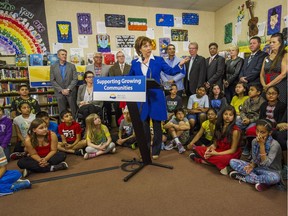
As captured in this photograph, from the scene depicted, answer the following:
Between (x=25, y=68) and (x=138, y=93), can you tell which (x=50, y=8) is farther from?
(x=138, y=93)

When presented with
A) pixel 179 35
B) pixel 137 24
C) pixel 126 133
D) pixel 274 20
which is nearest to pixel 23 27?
pixel 137 24

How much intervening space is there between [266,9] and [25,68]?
Answer: 15.8 ft

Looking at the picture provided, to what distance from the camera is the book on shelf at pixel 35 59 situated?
3981 millimetres

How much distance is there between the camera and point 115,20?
4.52 meters

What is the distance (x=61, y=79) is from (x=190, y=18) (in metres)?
3.52

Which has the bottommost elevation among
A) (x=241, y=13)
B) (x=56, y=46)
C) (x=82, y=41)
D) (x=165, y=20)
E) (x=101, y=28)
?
(x=56, y=46)

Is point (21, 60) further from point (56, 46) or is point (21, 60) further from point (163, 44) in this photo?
point (163, 44)

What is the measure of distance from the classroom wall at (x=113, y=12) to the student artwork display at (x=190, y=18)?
0.08 meters

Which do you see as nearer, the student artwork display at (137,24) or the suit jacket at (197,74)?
the suit jacket at (197,74)

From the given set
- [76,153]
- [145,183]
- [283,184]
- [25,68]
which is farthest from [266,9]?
[25,68]

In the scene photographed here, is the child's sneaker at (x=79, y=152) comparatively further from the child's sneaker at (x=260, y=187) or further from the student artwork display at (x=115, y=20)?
the student artwork display at (x=115, y=20)

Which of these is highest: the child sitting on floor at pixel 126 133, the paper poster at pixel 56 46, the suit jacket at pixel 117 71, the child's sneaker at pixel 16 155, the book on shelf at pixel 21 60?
the paper poster at pixel 56 46

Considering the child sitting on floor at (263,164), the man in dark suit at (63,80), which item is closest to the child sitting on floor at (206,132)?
the child sitting on floor at (263,164)

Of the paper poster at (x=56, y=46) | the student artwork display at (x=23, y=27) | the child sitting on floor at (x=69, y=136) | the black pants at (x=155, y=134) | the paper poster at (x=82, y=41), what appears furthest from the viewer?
the paper poster at (x=82, y=41)
